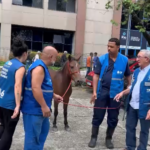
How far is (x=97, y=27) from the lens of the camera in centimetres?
2489

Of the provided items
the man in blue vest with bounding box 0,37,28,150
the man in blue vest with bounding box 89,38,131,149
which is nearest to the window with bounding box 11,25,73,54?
the man in blue vest with bounding box 89,38,131,149

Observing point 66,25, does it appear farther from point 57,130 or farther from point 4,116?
point 4,116

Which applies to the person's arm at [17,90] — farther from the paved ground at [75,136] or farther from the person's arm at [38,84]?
the paved ground at [75,136]

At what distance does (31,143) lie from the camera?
3.32 metres

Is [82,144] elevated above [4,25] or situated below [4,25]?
below

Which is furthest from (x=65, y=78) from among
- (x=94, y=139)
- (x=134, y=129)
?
(x=134, y=129)

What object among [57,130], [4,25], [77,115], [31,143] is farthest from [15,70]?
[4,25]

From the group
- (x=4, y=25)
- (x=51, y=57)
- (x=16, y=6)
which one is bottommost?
(x=51, y=57)

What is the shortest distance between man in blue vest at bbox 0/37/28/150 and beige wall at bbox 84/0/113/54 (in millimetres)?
21311

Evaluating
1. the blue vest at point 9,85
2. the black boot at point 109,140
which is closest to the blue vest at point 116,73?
the black boot at point 109,140

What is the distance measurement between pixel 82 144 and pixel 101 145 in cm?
39

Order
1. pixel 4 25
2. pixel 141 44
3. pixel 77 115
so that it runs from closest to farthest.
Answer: pixel 77 115, pixel 4 25, pixel 141 44

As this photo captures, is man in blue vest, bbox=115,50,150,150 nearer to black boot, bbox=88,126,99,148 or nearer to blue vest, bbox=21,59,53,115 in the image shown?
black boot, bbox=88,126,99,148

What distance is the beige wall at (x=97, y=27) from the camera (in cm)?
2448
